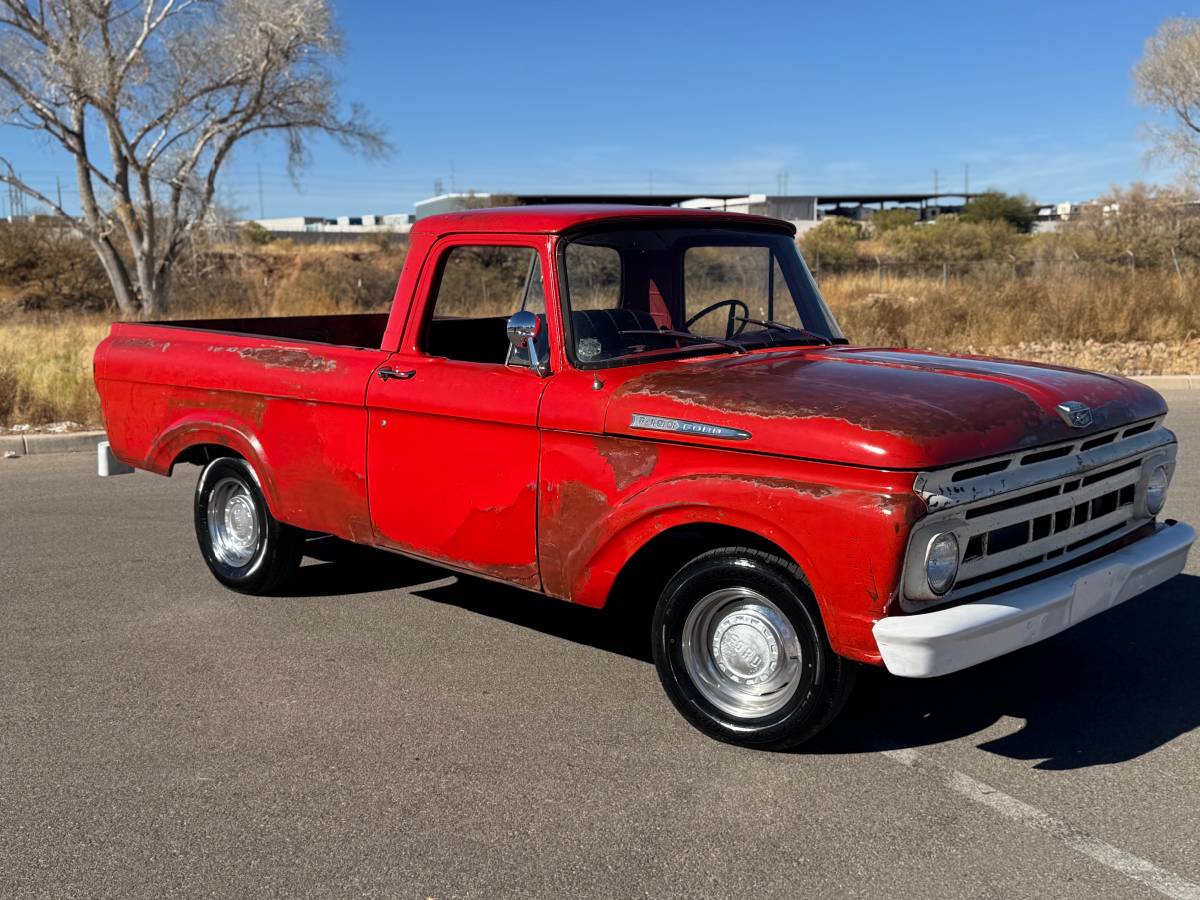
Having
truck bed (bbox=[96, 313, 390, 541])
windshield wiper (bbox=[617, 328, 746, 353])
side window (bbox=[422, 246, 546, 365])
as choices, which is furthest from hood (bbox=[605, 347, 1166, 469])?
truck bed (bbox=[96, 313, 390, 541])

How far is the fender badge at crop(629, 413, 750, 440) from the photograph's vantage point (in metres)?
3.71

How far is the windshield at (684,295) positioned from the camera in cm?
445

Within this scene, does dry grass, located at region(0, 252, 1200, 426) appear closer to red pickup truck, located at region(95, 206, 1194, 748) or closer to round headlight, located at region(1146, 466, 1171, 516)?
red pickup truck, located at region(95, 206, 1194, 748)

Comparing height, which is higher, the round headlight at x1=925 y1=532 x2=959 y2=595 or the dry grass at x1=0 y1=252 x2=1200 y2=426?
the dry grass at x1=0 y1=252 x2=1200 y2=426

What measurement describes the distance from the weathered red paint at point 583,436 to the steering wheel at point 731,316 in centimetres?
19

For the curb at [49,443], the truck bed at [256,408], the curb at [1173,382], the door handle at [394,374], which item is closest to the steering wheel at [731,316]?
the door handle at [394,374]

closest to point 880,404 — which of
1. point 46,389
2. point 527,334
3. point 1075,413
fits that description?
point 1075,413

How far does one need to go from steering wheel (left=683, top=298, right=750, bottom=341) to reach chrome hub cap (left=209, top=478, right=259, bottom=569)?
2.50m

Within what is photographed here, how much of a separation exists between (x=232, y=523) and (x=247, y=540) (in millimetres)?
148

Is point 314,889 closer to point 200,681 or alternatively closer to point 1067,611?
point 200,681

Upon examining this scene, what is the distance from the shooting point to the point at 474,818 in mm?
3432

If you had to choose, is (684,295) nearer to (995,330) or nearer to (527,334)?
(527,334)

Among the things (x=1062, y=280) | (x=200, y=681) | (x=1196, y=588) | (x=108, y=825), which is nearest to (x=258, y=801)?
(x=108, y=825)

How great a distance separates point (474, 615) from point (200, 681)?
1343 mm
